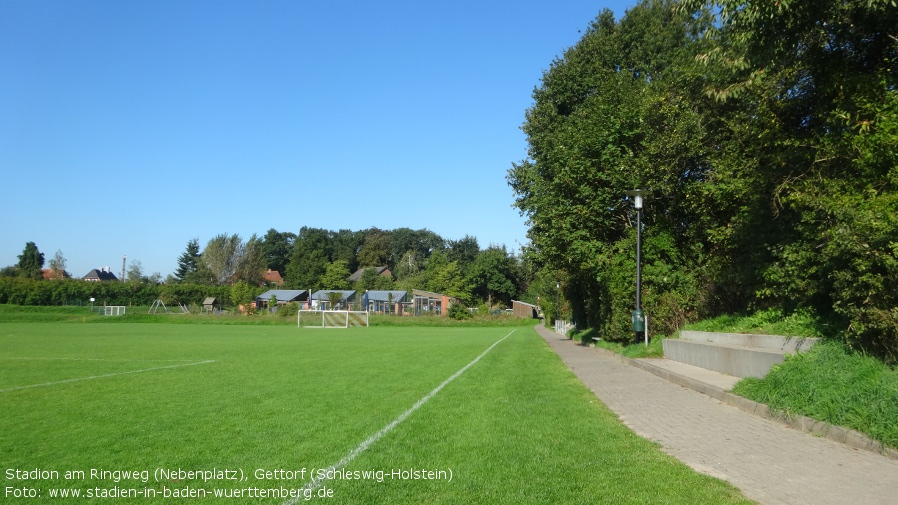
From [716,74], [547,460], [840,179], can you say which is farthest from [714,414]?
[716,74]

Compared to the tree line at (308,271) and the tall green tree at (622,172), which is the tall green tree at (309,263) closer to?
the tree line at (308,271)

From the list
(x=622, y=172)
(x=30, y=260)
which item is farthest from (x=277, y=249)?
(x=622, y=172)

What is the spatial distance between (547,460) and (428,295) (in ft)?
302

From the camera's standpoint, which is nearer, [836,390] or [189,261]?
[836,390]

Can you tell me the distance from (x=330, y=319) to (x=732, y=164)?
49.8 metres

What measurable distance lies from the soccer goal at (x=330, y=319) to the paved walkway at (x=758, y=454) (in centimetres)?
5181

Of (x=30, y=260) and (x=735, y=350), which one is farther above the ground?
(x=30, y=260)

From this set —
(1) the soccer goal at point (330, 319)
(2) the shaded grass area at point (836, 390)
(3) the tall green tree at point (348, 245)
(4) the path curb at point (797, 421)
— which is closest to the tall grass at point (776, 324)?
(2) the shaded grass area at point (836, 390)

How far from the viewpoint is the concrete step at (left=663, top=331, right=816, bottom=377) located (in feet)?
35.0

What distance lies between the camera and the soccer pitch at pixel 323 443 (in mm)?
5223

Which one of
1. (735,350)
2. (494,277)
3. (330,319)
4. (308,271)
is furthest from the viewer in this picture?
(308,271)

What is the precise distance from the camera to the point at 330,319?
61.5m

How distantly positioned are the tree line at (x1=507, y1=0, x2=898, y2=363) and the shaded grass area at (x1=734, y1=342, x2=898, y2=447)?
45cm

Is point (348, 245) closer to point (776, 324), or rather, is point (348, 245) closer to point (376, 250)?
point (376, 250)
